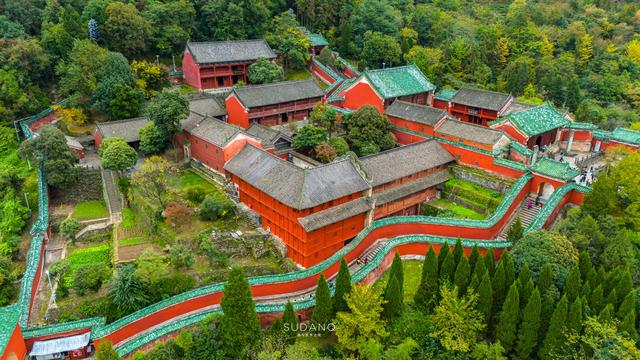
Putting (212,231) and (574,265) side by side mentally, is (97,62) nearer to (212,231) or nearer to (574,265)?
(212,231)

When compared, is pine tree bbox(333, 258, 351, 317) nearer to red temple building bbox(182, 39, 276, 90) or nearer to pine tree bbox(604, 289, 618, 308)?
pine tree bbox(604, 289, 618, 308)

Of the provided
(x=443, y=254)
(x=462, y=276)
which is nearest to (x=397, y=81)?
(x=443, y=254)

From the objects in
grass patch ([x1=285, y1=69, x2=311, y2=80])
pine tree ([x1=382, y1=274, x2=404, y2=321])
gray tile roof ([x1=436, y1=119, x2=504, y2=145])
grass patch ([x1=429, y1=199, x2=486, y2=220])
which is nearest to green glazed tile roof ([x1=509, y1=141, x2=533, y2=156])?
gray tile roof ([x1=436, y1=119, x2=504, y2=145])

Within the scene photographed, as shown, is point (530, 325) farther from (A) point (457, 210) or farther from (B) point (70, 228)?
(B) point (70, 228)

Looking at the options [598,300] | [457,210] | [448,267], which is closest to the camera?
[598,300]

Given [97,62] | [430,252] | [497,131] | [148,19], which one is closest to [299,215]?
[430,252]

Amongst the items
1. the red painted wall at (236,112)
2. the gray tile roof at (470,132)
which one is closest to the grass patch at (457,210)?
the gray tile roof at (470,132)

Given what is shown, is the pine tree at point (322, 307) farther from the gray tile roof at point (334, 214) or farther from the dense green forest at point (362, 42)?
the dense green forest at point (362, 42)
